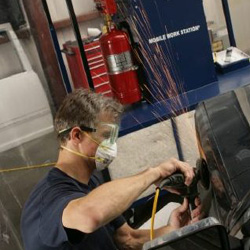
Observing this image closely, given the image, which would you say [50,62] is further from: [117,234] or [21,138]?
[117,234]

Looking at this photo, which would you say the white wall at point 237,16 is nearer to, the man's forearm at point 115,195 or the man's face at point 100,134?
the man's face at point 100,134

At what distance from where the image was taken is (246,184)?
83 centimetres

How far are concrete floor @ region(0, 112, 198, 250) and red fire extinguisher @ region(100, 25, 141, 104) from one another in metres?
0.28

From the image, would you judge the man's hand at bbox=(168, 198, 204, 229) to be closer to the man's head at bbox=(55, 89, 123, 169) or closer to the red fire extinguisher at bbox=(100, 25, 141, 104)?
the man's head at bbox=(55, 89, 123, 169)

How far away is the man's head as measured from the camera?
1.33m

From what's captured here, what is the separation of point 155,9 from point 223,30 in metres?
1.88

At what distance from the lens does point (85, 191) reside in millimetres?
1290

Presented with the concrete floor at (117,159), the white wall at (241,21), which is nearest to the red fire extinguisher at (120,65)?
the concrete floor at (117,159)

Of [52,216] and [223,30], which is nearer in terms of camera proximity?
[52,216]

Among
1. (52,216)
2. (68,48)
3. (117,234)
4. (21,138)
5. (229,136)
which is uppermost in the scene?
(68,48)

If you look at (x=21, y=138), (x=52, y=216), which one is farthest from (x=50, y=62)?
(x=52, y=216)

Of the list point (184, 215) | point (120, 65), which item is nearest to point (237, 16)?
point (120, 65)

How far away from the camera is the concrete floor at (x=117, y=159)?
2.15 metres

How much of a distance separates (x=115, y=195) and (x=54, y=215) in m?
0.19
